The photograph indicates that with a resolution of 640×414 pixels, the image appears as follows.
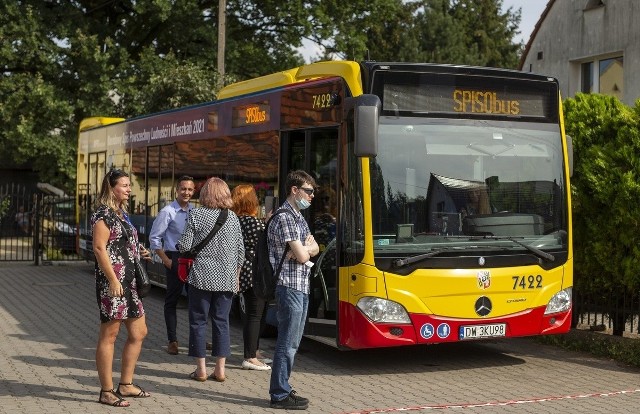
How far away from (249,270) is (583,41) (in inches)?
562

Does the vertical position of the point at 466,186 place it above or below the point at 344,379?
above

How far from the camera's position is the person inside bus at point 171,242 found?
984 cm

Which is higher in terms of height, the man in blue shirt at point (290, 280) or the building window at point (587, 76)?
the building window at point (587, 76)

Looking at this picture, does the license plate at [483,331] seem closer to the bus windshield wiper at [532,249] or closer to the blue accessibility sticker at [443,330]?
the blue accessibility sticker at [443,330]

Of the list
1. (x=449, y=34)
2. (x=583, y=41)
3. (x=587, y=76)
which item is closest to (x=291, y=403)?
(x=583, y=41)

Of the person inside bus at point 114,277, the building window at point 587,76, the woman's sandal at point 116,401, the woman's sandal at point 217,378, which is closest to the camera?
the person inside bus at point 114,277

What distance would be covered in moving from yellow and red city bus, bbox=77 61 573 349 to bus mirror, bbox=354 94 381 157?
0.01 metres

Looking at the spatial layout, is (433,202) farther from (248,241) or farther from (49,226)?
(49,226)

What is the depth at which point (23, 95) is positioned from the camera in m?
28.1

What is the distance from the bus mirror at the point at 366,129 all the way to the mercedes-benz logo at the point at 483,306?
1.79 meters

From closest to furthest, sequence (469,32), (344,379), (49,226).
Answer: (344,379) < (49,226) < (469,32)

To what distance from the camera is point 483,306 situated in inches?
347

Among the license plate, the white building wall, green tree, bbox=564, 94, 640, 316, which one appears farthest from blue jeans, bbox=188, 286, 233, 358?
the white building wall

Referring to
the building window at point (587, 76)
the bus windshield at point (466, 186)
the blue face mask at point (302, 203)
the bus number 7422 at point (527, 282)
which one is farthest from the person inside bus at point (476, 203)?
the building window at point (587, 76)
